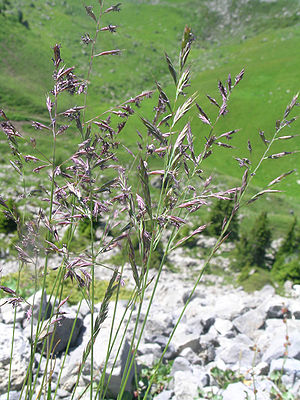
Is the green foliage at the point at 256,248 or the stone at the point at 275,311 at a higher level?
the green foliage at the point at 256,248

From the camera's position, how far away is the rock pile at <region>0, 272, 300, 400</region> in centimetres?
351

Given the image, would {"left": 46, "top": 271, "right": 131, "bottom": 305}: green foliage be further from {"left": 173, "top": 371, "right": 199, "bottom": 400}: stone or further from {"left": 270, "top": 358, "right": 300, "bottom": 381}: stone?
{"left": 270, "top": 358, "right": 300, "bottom": 381}: stone

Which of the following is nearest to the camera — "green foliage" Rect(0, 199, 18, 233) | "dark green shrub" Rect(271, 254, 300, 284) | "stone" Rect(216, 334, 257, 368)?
"green foliage" Rect(0, 199, 18, 233)

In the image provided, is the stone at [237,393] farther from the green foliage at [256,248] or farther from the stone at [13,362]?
the green foliage at [256,248]

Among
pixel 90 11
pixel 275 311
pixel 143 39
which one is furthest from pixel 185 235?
pixel 143 39

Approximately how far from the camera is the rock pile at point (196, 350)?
3514mm

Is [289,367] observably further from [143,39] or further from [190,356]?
[143,39]

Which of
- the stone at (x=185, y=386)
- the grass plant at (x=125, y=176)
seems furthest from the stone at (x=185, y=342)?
the grass plant at (x=125, y=176)

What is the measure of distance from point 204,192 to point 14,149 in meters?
Answer: 0.80

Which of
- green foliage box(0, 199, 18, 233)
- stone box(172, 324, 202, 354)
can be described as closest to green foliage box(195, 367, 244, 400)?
stone box(172, 324, 202, 354)

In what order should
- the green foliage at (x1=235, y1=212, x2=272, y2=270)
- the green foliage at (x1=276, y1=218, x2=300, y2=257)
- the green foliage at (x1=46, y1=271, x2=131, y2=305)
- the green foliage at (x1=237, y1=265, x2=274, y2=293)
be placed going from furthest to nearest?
the green foliage at (x1=235, y1=212, x2=272, y2=270), the green foliage at (x1=276, y1=218, x2=300, y2=257), the green foliage at (x1=237, y1=265, x2=274, y2=293), the green foliage at (x1=46, y1=271, x2=131, y2=305)

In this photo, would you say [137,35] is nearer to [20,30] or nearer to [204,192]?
[20,30]

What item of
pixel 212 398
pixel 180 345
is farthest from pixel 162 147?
pixel 180 345

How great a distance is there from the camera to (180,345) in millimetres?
5070
